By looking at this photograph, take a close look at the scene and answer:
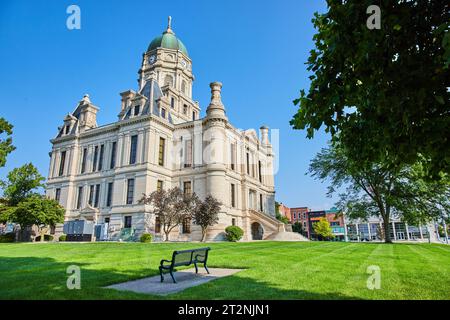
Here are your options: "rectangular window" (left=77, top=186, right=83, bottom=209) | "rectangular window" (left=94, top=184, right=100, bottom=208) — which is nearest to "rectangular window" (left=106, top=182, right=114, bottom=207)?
"rectangular window" (left=94, top=184, right=100, bottom=208)

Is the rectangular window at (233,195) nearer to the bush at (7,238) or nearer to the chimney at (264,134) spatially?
the chimney at (264,134)

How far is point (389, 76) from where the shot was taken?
5305 millimetres

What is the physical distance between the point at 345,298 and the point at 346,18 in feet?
17.9

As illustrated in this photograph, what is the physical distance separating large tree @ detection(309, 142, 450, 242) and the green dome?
3859cm

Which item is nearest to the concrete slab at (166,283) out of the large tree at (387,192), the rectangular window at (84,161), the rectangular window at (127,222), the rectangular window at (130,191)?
the large tree at (387,192)

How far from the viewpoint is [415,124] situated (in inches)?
236

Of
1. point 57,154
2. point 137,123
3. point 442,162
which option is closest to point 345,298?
point 442,162

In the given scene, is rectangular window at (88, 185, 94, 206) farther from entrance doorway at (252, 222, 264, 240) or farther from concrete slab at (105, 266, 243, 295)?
concrete slab at (105, 266, 243, 295)

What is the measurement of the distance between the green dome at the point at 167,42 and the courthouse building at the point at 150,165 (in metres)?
11.5

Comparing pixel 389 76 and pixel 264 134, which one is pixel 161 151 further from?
pixel 389 76

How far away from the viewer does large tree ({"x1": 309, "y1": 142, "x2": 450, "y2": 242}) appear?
94.8 ft

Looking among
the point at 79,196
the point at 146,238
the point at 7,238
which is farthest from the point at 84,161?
the point at 146,238

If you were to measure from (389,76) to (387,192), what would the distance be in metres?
29.3
